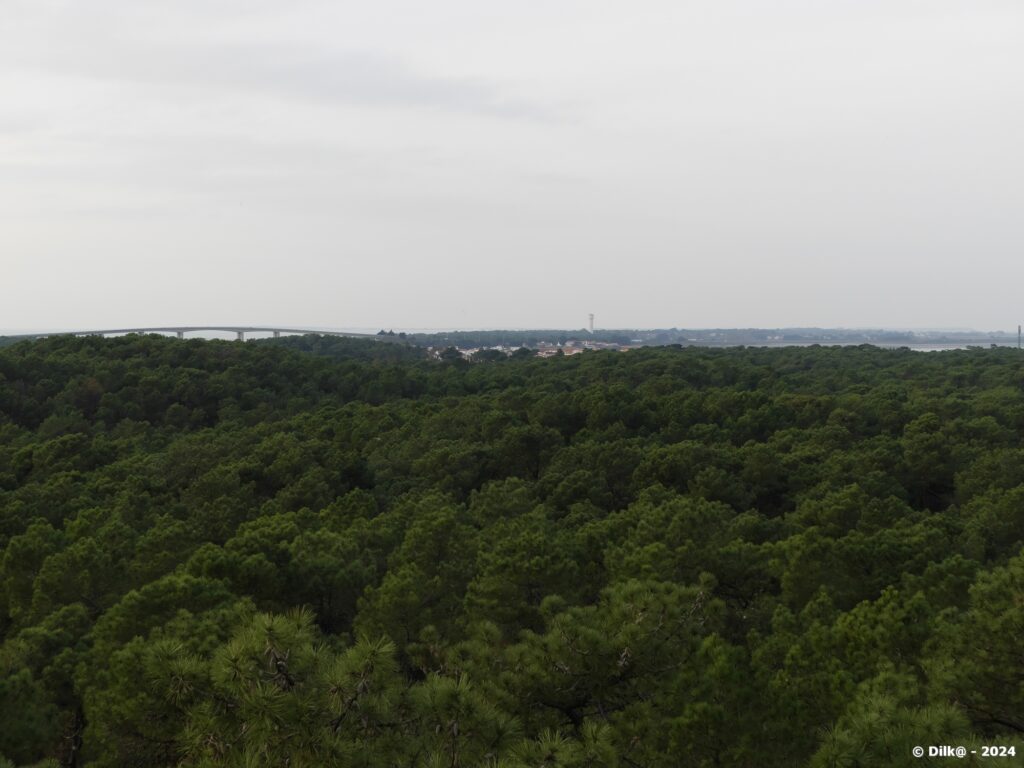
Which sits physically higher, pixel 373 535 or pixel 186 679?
pixel 186 679

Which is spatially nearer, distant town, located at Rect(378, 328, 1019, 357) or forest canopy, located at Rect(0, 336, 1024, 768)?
forest canopy, located at Rect(0, 336, 1024, 768)

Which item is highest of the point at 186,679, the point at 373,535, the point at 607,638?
the point at 186,679

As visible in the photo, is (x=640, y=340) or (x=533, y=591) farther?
(x=640, y=340)

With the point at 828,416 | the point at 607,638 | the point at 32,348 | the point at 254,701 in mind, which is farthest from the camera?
the point at 32,348

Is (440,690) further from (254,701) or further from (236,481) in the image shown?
(236,481)

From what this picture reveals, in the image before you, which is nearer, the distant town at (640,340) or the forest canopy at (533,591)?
the forest canopy at (533,591)

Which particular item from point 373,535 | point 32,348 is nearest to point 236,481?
point 373,535

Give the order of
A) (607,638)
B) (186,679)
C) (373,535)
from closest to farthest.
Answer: (186,679) → (607,638) → (373,535)

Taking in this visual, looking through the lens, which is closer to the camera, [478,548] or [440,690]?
[440,690]
